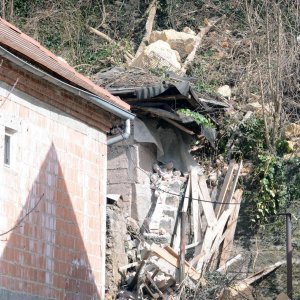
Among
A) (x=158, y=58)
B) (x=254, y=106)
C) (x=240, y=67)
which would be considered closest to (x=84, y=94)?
(x=158, y=58)

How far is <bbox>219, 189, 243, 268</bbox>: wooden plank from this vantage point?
63.6ft

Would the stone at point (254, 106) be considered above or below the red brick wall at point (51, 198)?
above

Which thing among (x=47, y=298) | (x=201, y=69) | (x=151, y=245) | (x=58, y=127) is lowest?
(x=47, y=298)

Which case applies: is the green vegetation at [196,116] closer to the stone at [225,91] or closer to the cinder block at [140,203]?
the cinder block at [140,203]

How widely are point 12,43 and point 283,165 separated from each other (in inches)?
354

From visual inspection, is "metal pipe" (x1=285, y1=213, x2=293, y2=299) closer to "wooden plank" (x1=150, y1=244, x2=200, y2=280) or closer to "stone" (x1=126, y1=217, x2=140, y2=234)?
"wooden plank" (x1=150, y1=244, x2=200, y2=280)

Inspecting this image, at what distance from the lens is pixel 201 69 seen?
2383 centimetres

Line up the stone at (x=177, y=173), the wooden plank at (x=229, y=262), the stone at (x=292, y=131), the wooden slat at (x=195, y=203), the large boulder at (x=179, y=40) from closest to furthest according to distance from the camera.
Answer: the wooden plank at (x=229, y=262)
the wooden slat at (x=195, y=203)
the stone at (x=177, y=173)
the stone at (x=292, y=131)
the large boulder at (x=179, y=40)

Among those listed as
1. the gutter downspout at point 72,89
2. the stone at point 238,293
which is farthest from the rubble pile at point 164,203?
the gutter downspout at point 72,89

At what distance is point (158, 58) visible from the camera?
2277 cm

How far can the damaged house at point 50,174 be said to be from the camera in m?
13.3

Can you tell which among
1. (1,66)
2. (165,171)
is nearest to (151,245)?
(165,171)

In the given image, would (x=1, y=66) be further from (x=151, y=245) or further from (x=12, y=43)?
(x=151, y=245)

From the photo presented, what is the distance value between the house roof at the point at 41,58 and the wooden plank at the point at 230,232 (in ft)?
15.1
